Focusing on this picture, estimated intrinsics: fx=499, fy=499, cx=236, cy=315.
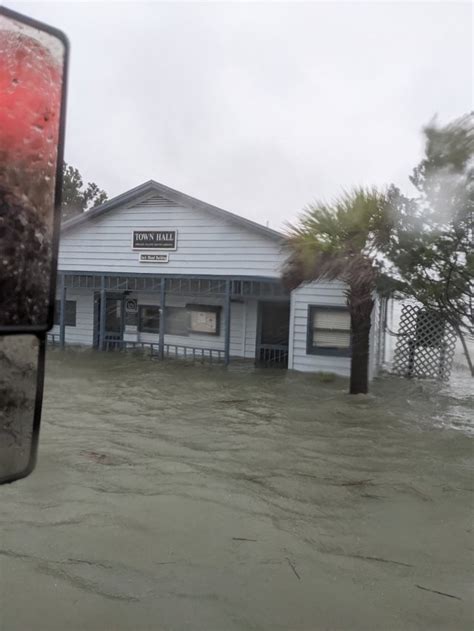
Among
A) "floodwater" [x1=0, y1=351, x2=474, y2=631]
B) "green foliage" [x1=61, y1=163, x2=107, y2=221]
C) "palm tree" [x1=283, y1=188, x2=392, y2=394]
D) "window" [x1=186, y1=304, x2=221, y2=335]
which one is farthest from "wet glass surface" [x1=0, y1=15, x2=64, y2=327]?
"green foliage" [x1=61, y1=163, x2=107, y2=221]

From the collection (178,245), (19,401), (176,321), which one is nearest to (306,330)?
(178,245)

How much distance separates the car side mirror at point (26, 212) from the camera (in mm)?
956

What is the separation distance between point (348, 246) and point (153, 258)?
26.5 feet

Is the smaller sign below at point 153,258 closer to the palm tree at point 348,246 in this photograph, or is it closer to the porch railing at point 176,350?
the porch railing at point 176,350

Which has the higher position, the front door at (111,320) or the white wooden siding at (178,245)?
A: the white wooden siding at (178,245)

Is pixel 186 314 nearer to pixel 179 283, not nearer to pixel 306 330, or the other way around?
pixel 179 283

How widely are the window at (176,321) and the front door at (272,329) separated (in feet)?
7.79

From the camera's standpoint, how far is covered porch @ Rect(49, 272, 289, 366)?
45.8ft

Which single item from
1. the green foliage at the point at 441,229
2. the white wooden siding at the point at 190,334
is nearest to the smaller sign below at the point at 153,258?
the white wooden siding at the point at 190,334

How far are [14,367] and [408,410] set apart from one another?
27.3 ft

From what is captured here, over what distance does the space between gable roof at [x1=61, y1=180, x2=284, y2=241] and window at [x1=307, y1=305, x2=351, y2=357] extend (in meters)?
2.18

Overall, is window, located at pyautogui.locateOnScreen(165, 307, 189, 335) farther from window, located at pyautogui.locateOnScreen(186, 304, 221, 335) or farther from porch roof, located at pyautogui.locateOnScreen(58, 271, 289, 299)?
porch roof, located at pyautogui.locateOnScreen(58, 271, 289, 299)

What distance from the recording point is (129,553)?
3412 millimetres

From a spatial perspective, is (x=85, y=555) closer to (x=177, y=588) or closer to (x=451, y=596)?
(x=177, y=588)
